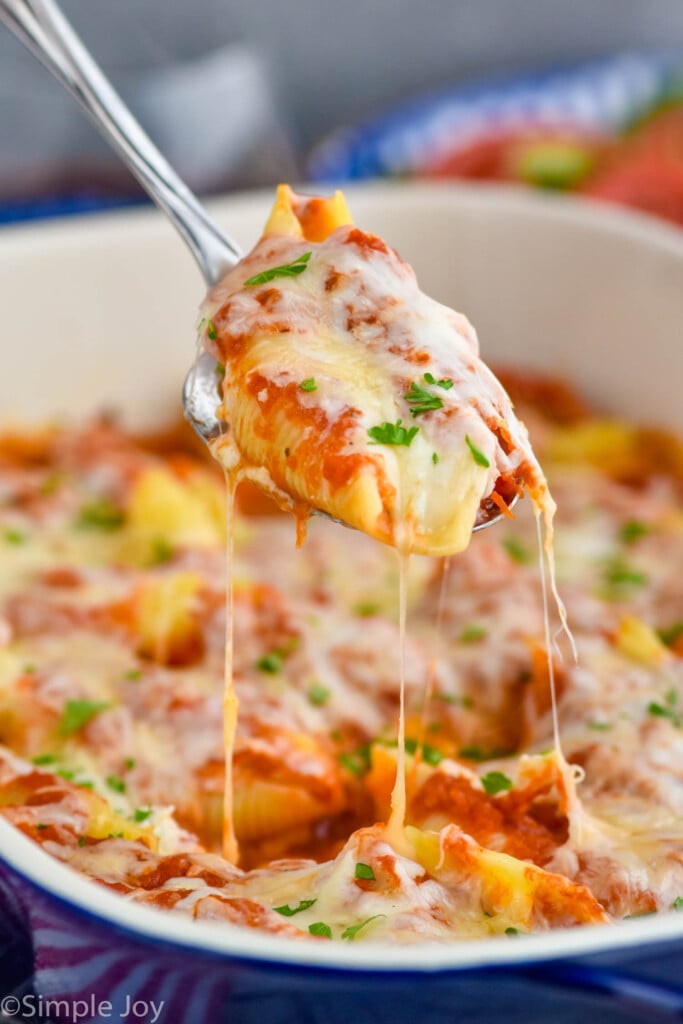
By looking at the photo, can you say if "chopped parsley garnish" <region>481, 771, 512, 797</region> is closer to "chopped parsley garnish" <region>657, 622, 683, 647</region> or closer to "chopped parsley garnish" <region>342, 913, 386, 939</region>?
"chopped parsley garnish" <region>342, 913, 386, 939</region>

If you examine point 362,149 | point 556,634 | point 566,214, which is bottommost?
point 556,634

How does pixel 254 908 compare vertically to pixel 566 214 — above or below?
below

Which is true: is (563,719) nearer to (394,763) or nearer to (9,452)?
(394,763)

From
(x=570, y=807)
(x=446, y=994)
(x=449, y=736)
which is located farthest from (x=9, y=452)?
(x=446, y=994)

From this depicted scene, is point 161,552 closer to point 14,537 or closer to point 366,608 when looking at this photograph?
point 14,537

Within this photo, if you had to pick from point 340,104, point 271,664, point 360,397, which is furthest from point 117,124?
point 340,104

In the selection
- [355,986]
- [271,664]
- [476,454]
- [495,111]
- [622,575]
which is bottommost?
[355,986]

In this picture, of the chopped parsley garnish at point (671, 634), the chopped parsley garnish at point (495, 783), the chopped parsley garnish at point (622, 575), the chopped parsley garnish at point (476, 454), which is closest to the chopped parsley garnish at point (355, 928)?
the chopped parsley garnish at point (495, 783)

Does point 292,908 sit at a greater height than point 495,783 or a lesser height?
lesser
